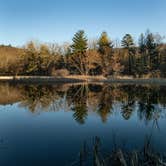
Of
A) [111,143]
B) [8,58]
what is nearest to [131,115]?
[111,143]

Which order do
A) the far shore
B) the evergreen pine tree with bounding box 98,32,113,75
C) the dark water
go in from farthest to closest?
the evergreen pine tree with bounding box 98,32,113,75
the far shore
the dark water

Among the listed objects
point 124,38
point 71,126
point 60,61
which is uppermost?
point 124,38

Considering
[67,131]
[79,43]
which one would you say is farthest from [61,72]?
[67,131]

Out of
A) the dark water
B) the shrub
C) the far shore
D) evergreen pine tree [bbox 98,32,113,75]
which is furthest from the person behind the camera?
the shrub

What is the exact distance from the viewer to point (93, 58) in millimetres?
55812

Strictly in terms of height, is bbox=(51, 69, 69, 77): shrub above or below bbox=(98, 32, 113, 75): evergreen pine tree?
below

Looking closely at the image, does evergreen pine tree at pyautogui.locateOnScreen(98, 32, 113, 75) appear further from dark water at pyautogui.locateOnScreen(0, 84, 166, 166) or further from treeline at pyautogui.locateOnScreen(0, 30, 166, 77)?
dark water at pyautogui.locateOnScreen(0, 84, 166, 166)

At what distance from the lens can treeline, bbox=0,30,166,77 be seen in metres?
55.9

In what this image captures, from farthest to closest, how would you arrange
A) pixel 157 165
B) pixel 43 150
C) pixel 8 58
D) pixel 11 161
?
pixel 8 58 → pixel 43 150 → pixel 11 161 → pixel 157 165

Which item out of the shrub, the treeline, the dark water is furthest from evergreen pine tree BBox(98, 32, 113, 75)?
the dark water

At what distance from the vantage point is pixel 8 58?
7000 centimetres

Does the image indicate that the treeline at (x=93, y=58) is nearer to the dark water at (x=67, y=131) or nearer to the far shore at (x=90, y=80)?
the far shore at (x=90, y=80)

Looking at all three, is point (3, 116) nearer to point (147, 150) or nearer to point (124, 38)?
point (147, 150)

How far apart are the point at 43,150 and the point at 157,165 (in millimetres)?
4600
